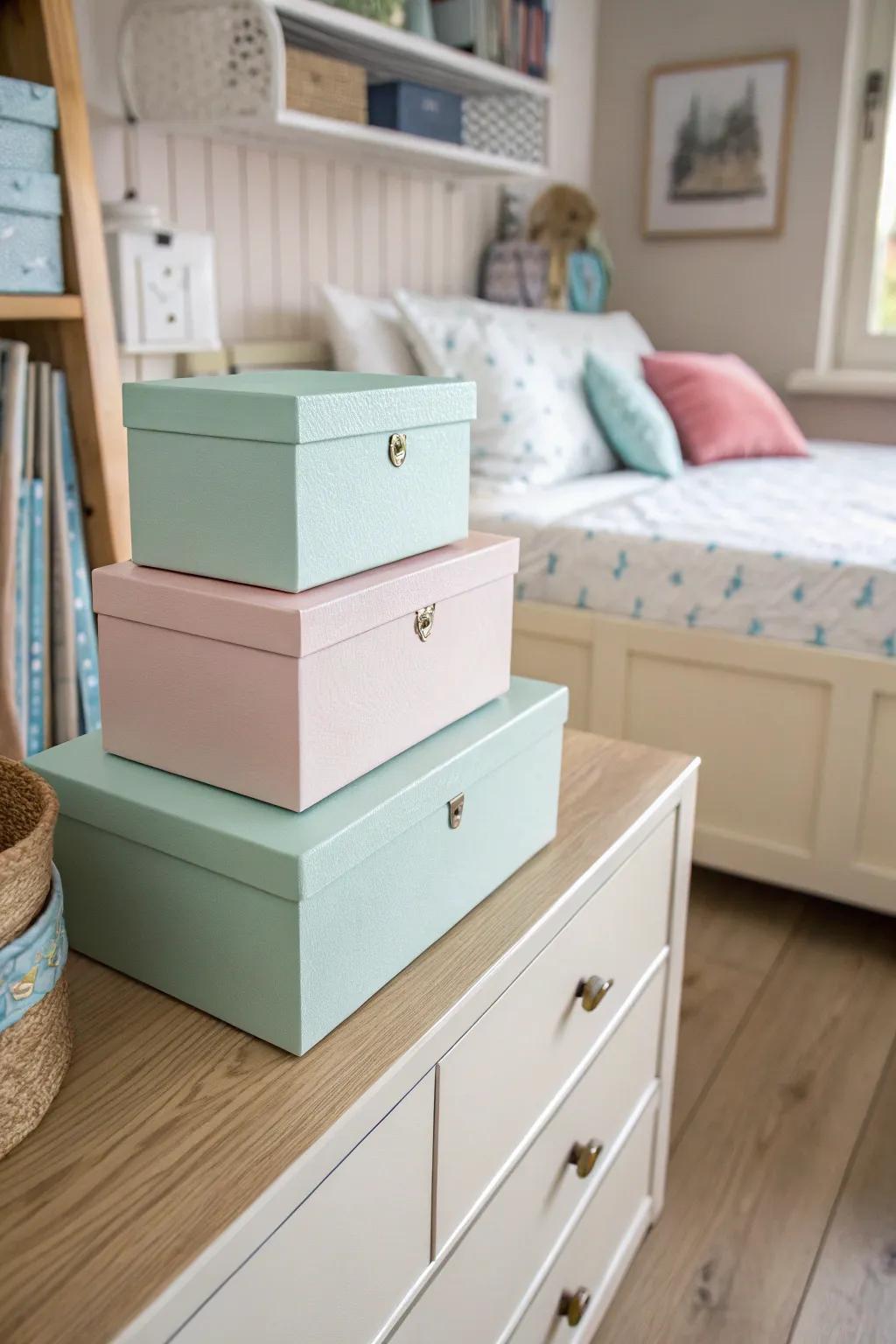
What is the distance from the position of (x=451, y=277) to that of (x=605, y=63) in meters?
1.02

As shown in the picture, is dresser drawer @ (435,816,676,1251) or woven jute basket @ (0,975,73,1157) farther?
dresser drawer @ (435,816,676,1251)

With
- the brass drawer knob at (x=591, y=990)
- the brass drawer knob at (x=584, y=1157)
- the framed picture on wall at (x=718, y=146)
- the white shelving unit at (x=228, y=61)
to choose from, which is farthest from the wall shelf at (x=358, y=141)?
the brass drawer knob at (x=584, y=1157)

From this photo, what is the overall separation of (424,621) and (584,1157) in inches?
20.8

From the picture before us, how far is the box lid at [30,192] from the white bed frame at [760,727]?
106 cm

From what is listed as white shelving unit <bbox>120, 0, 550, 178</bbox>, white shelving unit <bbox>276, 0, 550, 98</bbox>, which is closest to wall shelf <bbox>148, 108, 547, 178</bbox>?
white shelving unit <bbox>120, 0, 550, 178</bbox>

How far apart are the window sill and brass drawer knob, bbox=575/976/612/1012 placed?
2597 mm

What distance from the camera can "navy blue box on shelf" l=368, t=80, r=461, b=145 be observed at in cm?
219

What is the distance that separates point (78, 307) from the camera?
4.43 ft

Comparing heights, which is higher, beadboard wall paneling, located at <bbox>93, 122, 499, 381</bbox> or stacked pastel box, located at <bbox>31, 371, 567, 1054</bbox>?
beadboard wall paneling, located at <bbox>93, 122, 499, 381</bbox>

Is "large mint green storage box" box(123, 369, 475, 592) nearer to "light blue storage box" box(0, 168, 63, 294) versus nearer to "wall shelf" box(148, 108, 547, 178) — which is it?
"light blue storage box" box(0, 168, 63, 294)

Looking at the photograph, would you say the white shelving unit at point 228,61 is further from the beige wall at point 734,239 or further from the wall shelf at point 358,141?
the beige wall at point 734,239

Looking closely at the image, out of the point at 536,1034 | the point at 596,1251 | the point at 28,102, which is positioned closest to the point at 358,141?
the point at 28,102

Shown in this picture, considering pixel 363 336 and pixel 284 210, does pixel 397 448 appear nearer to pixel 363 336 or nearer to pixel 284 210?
pixel 363 336

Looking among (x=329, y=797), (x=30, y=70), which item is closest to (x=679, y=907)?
(x=329, y=797)
